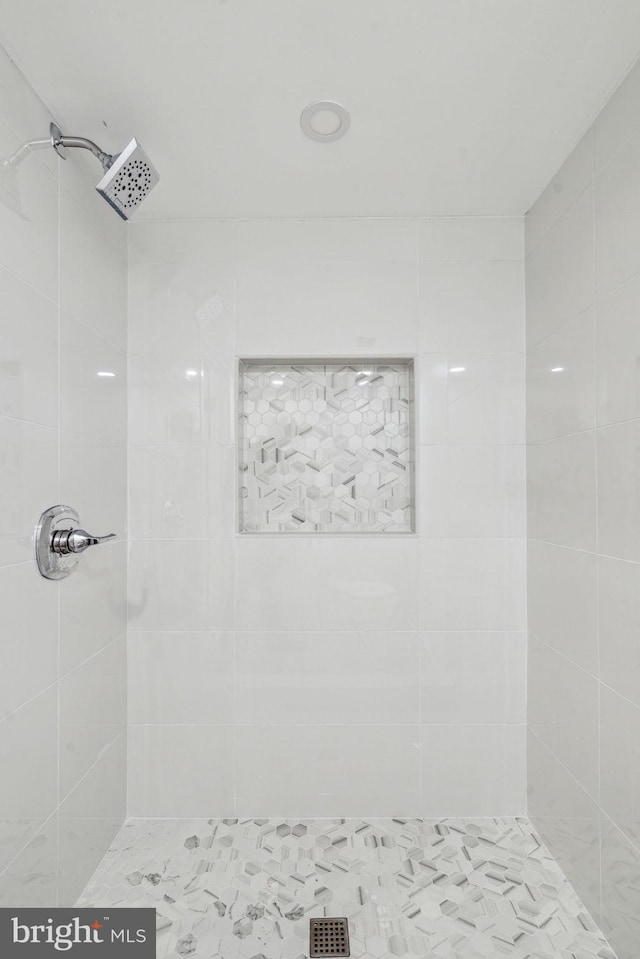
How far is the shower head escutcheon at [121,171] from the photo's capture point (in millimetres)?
1366

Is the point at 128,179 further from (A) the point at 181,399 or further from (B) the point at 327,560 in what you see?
(B) the point at 327,560

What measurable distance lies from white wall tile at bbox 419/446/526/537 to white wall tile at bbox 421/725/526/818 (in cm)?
69

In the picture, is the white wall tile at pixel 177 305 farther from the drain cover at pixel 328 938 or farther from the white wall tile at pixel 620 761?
the drain cover at pixel 328 938

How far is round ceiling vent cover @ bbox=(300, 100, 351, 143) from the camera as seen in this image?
55.2 inches

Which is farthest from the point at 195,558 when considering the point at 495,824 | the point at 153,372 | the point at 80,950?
the point at 495,824

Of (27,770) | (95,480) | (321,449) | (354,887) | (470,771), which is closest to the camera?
(27,770)

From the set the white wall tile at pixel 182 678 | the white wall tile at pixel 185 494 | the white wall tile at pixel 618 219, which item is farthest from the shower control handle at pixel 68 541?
the white wall tile at pixel 618 219

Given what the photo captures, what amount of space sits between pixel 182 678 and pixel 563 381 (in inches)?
62.0

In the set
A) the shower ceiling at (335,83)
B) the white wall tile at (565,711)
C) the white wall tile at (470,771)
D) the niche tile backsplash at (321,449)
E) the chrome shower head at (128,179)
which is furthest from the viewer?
the niche tile backsplash at (321,449)

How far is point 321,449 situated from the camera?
6.79 feet

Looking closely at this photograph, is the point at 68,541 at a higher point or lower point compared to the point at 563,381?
lower

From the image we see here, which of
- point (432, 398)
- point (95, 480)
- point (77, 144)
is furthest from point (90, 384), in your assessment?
point (432, 398)

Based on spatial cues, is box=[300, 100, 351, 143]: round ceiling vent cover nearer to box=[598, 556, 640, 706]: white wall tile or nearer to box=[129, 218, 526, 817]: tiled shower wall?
box=[129, 218, 526, 817]: tiled shower wall

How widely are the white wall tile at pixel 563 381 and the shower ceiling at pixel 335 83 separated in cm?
52
